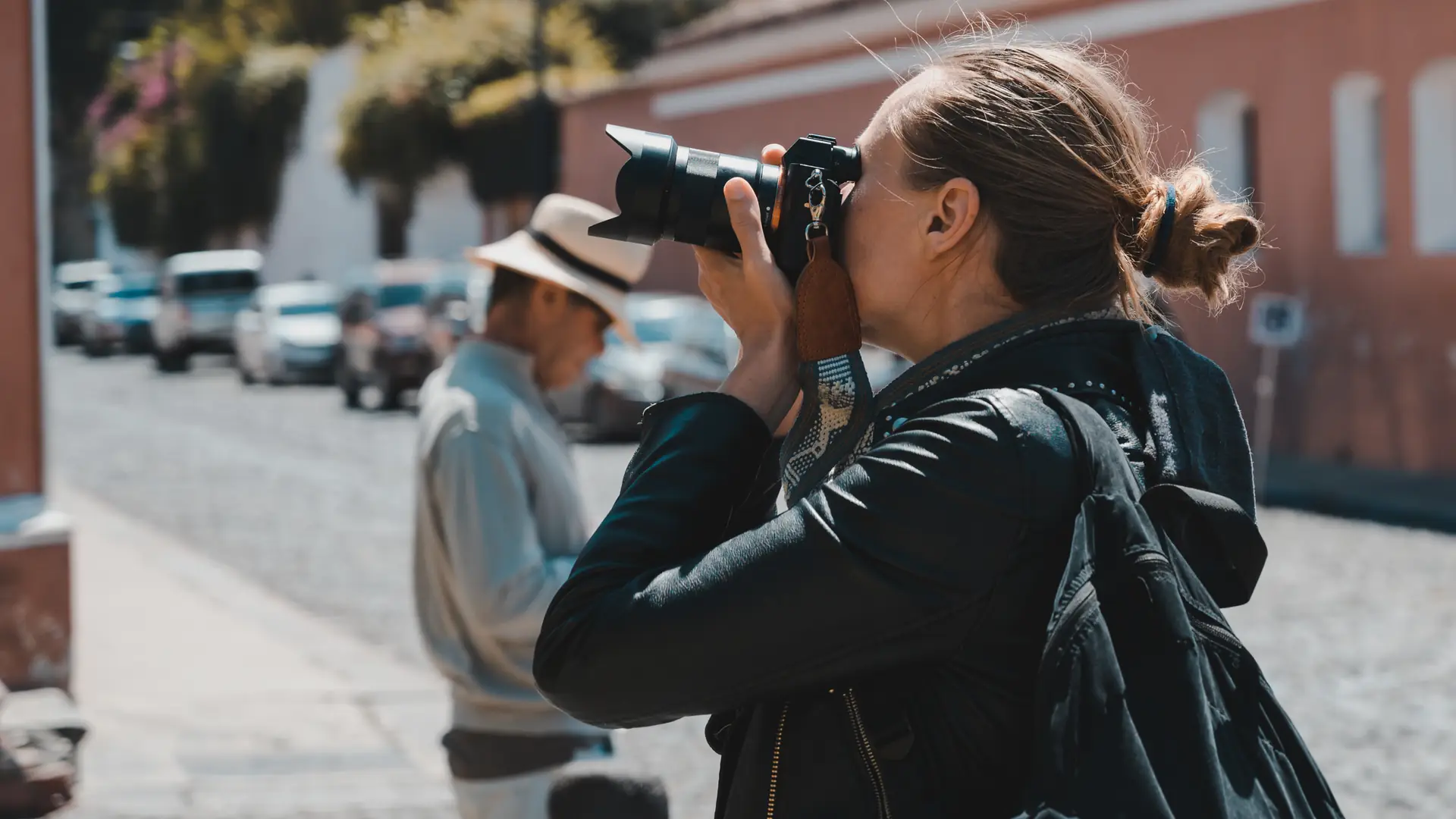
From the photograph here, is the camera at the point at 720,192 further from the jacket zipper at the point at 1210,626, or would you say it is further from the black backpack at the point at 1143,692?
the jacket zipper at the point at 1210,626

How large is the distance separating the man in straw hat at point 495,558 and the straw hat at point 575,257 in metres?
0.04

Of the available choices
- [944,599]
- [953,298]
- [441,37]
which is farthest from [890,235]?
[441,37]

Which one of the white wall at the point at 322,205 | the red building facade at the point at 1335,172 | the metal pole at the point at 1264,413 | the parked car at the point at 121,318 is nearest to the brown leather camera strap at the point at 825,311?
the red building facade at the point at 1335,172

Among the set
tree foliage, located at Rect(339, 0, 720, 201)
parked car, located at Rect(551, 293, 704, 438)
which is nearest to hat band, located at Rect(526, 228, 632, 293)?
parked car, located at Rect(551, 293, 704, 438)

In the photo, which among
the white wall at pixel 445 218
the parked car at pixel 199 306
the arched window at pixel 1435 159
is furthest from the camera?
the white wall at pixel 445 218

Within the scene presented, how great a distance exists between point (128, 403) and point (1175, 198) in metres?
26.4

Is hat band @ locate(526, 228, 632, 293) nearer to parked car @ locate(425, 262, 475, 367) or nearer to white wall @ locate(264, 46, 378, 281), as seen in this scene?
parked car @ locate(425, 262, 475, 367)

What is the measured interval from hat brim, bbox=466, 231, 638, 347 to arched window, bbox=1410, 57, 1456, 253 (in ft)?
43.4

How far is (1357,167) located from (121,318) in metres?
29.5

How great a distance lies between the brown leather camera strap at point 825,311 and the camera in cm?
172

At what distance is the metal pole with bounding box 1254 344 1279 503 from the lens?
1523cm

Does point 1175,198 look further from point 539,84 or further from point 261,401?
point 539,84

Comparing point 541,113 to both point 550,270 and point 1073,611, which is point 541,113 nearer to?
point 550,270

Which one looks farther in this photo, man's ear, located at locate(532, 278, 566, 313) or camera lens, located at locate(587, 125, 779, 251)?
man's ear, located at locate(532, 278, 566, 313)
